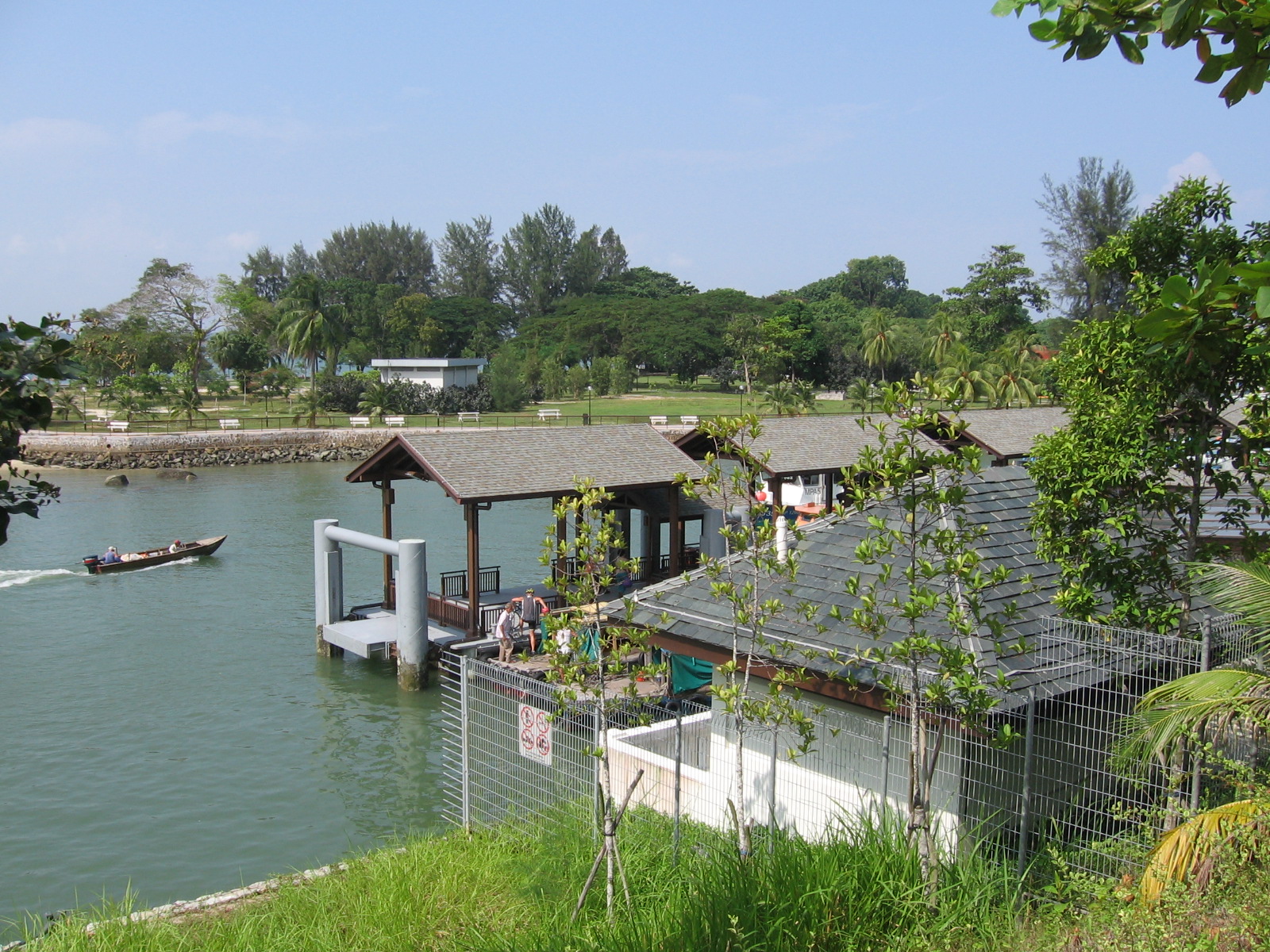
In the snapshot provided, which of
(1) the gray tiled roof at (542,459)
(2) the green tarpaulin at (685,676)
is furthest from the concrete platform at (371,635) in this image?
(2) the green tarpaulin at (685,676)

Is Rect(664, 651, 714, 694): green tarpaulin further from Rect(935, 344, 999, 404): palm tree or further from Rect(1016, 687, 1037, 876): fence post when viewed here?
Rect(935, 344, 999, 404): palm tree

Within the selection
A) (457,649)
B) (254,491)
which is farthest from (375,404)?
(457,649)

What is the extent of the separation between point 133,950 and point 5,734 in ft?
39.1

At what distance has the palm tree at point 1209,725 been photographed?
5996 mm

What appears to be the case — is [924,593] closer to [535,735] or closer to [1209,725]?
[1209,725]

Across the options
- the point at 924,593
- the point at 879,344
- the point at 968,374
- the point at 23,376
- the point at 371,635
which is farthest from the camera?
the point at 879,344

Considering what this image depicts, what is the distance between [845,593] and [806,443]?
19078mm

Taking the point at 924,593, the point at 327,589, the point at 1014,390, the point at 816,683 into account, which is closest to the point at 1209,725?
the point at 924,593

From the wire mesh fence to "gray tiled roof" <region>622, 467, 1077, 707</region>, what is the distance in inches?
14.3

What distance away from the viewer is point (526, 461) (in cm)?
2197

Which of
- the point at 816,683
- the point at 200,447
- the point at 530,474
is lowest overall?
the point at 200,447

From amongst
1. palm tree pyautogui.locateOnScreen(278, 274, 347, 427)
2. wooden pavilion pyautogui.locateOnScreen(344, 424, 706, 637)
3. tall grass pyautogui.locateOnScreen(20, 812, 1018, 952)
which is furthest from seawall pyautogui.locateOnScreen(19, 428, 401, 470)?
tall grass pyautogui.locateOnScreen(20, 812, 1018, 952)

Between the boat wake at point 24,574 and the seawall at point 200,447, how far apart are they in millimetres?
29401

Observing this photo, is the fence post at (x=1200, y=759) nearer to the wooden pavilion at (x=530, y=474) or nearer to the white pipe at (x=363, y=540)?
the wooden pavilion at (x=530, y=474)
